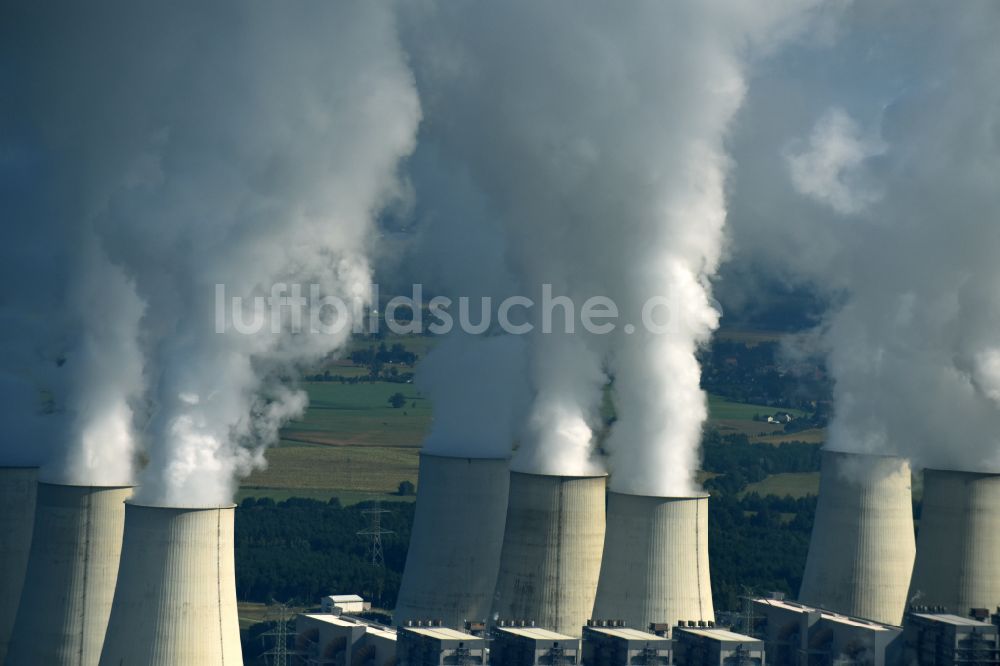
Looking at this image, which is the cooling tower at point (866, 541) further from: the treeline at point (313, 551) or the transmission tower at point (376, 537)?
the transmission tower at point (376, 537)

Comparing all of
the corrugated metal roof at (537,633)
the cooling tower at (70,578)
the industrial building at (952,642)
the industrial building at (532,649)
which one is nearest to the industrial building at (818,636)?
the industrial building at (952,642)

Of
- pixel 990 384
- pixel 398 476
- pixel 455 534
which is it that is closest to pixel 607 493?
pixel 455 534

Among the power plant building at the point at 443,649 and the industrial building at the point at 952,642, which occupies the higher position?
the industrial building at the point at 952,642

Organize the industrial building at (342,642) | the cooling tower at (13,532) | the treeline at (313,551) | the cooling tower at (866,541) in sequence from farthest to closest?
the treeline at (313,551) → the cooling tower at (866,541) → the cooling tower at (13,532) → the industrial building at (342,642)

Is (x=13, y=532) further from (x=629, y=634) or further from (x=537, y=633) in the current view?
(x=629, y=634)

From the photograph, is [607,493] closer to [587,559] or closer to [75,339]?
[587,559]
